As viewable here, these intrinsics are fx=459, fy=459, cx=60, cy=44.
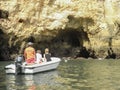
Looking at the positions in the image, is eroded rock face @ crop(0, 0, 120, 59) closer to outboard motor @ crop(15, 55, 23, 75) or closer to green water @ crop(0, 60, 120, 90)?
green water @ crop(0, 60, 120, 90)

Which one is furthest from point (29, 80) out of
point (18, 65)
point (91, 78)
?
point (91, 78)

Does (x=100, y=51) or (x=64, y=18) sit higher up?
(x=64, y=18)

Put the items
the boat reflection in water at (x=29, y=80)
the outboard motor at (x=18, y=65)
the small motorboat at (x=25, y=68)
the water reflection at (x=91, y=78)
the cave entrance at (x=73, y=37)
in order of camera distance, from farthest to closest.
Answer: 1. the cave entrance at (x=73, y=37)
2. the small motorboat at (x=25, y=68)
3. the outboard motor at (x=18, y=65)
4. the boat reflection in water at (x=29, y=80)
5. the water reflection at (x=91, y=78)

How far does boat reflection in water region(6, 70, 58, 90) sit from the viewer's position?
2327 centimetres

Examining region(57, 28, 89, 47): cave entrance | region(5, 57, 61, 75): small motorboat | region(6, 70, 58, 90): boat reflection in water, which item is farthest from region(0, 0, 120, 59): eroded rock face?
region(6, 70, 58, 90): boat reflection in water

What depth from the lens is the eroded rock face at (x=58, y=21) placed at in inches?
1710

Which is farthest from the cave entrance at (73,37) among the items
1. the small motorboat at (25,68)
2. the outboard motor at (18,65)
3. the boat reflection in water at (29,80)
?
the outboard motor at (18,65)

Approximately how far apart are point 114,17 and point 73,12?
397cm

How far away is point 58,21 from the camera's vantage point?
4338cm

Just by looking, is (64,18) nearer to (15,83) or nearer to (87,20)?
(87,20)

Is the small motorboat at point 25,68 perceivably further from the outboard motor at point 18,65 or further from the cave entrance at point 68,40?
the cave entrance at point 68,40

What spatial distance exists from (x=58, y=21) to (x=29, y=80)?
17.9 m

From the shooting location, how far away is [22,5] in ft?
147

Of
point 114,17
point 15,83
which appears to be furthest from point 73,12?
point 15,83
